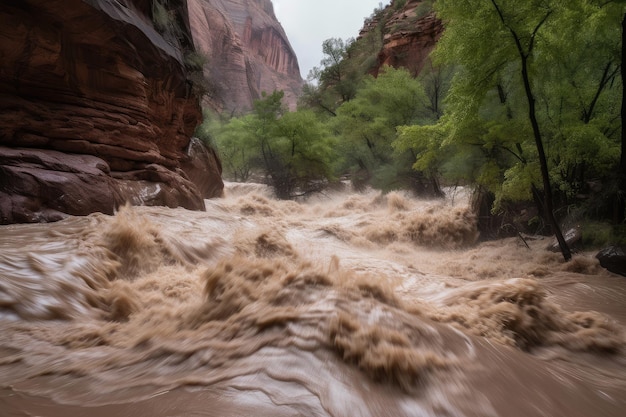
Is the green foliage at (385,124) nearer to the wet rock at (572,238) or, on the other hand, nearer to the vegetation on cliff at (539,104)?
the vegetation on cliff at (539,104)

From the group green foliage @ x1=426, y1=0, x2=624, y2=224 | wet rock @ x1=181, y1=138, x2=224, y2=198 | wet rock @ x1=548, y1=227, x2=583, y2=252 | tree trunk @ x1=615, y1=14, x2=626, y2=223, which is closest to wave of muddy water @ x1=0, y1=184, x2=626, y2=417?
tree trunk @ x1=615, y1=14, x2=626, y2=223

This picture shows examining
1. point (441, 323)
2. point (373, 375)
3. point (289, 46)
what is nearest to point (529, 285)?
point (441, 323)

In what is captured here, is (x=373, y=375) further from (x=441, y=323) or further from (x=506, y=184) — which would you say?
(x=506, y=184)

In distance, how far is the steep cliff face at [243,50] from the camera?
1853 inches

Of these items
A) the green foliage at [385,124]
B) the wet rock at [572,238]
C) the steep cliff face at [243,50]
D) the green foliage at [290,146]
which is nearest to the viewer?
the wet rock at [572,238]

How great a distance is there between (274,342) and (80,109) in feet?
27.2

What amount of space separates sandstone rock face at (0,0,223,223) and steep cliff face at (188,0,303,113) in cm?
2676

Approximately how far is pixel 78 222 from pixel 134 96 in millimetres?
4882

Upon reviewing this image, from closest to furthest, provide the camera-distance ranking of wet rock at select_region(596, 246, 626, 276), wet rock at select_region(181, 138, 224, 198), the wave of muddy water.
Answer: the wave of muddy water < wet rock at select_region(596, 246, 626, 276) < wet rock at select_region(181, 138, 224, 198)

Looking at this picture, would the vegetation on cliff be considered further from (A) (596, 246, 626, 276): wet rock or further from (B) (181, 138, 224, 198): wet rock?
(B) (181, 138, 224, 198): wet rock

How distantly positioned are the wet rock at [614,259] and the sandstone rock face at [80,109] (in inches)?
392

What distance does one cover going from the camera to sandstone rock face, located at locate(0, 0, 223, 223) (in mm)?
5770

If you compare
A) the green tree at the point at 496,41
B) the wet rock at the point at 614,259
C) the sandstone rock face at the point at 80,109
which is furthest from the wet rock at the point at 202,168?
the wet rock at the point at 614,259

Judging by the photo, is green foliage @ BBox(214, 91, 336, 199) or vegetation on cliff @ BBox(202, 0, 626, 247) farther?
green foliage @ BBox(214, 91, 336, 199)
